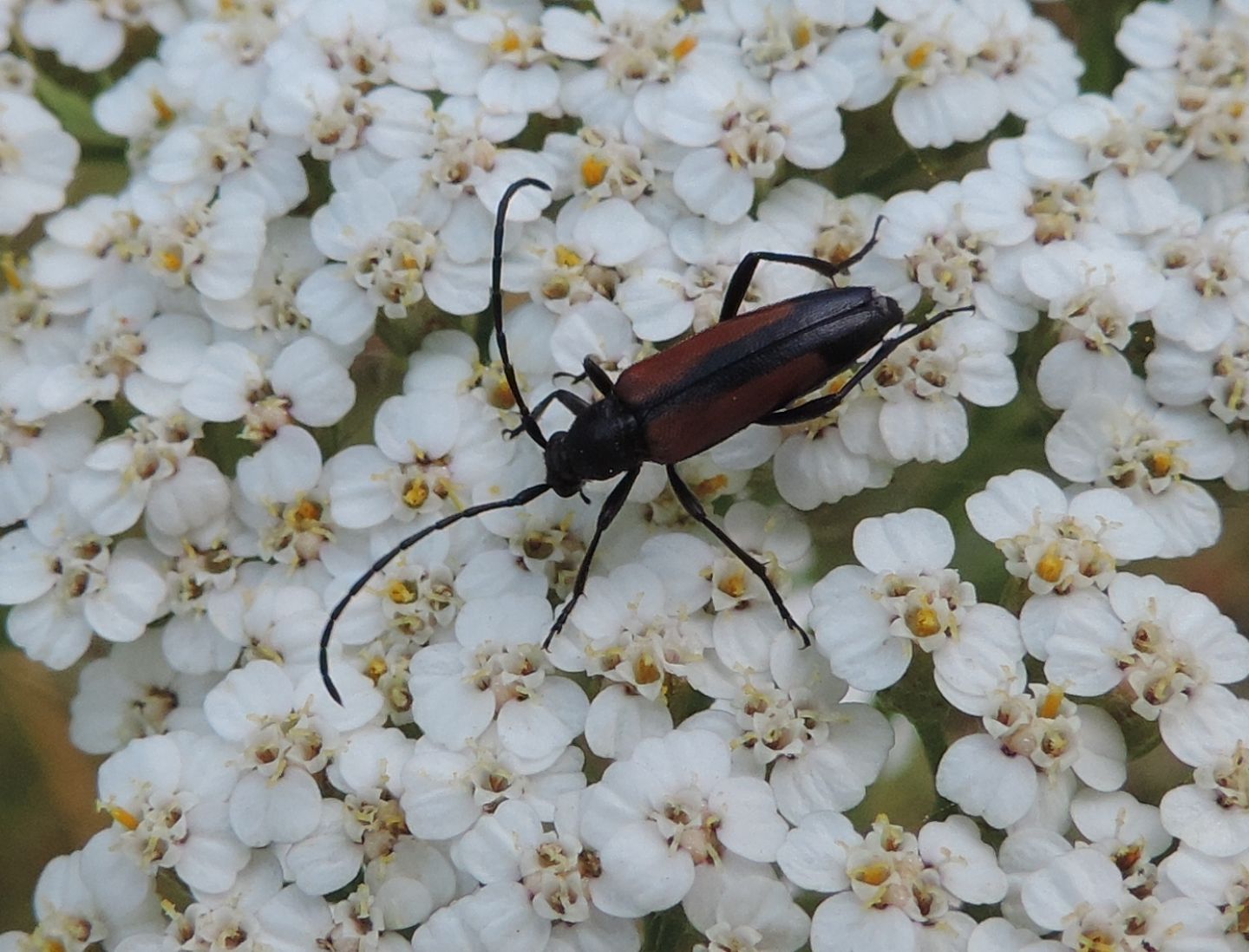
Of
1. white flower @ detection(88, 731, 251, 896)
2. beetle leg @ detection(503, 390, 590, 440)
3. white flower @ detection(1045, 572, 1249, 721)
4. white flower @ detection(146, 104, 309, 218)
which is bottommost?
white flower @ detection(88, 731, 251, 896)

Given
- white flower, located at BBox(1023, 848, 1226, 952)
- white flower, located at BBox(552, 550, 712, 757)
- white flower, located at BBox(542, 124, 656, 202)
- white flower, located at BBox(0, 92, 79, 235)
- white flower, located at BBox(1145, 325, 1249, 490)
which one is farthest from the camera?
white flower, located at BBox(0, 92, 79, 235)

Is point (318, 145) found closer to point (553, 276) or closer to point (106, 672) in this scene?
point (553, 276)

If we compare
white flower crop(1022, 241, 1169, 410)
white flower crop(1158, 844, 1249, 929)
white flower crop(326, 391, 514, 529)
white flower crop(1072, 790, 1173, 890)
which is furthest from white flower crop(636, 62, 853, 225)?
white flower crop(1158, 844, 1249, 929)

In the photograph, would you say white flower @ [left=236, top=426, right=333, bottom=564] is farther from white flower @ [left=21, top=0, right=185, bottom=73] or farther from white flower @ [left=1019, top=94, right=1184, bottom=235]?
white flower @ [left=1019, top=94, right=1184, bottom=235]

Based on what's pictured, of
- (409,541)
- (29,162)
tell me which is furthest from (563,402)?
(29,162)

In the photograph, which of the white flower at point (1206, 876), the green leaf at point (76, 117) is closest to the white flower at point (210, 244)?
the green leaf at point (76, 117)

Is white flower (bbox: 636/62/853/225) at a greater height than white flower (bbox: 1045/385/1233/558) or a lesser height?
greater

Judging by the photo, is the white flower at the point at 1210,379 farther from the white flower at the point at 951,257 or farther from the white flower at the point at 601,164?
the white flower at the point at 601,164
